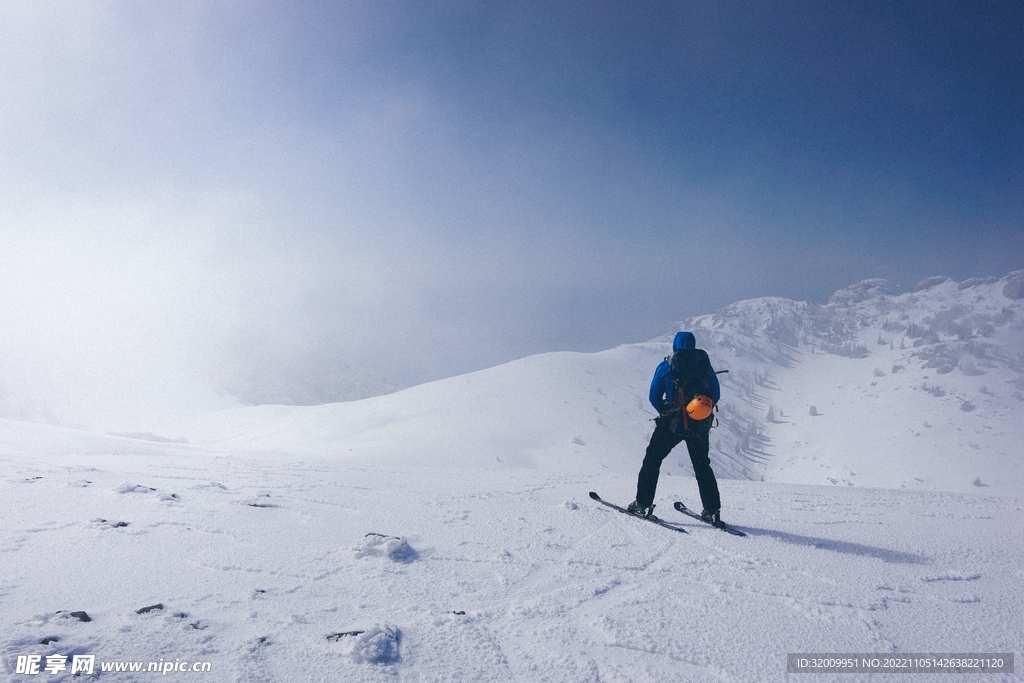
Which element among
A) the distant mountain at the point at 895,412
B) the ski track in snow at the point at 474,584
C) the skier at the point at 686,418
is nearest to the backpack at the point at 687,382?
the skier at the point at 686,418

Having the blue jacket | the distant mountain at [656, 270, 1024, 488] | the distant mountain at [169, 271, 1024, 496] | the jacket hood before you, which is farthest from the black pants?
the distant mountain at [656, 270, 1024, 488]

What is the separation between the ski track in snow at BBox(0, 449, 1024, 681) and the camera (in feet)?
11.7

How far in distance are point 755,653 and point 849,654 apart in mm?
803

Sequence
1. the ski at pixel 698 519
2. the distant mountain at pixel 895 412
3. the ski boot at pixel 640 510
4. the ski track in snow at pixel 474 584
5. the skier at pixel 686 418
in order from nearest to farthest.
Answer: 1. the ski track in snow at pixel 474 584
2. the ski at pixel 698 519
3. the skier at pixel 686 418
4. the ski boot at pixel 640 510
5. the distant mountain at pixel 895 412

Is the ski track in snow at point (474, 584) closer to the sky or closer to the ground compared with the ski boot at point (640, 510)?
closer to the ground

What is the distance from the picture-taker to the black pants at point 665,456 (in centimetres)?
757

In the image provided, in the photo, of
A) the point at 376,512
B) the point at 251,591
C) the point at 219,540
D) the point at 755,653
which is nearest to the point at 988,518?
the point at 755,653

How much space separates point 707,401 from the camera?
24.1ft

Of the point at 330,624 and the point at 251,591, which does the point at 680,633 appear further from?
the point at 251,591

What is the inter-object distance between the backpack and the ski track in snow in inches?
61.0

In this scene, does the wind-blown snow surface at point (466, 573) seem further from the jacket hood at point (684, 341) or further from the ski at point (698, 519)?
the jacket hood at point (684, 341)

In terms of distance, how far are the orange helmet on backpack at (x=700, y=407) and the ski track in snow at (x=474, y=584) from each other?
5.51ft

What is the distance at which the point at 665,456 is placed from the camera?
24.8 ft

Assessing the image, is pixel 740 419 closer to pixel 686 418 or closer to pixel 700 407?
pixel 686 418
